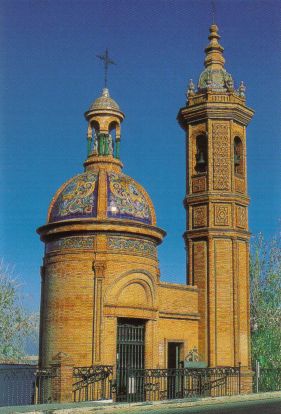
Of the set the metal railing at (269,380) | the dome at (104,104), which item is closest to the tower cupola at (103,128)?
the dome at (104,104)

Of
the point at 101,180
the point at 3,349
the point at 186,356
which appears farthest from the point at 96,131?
the point at 3,349

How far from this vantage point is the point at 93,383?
66.7ft

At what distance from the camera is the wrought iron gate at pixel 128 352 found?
69.9 ft

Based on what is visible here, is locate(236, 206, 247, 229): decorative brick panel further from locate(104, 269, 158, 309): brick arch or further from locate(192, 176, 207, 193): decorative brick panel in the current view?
locate(104, 269, 158, 309): brick arch

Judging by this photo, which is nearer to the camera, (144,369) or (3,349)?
(144,369)

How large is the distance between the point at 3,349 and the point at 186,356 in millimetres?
16630

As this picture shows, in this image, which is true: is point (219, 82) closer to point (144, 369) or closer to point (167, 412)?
point (144, 369)

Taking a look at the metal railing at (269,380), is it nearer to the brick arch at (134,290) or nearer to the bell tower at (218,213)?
the bell tower at (218,213)

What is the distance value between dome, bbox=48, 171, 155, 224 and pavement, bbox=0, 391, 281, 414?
6.13 metres

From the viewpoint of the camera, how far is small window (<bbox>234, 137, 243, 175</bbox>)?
27777mm

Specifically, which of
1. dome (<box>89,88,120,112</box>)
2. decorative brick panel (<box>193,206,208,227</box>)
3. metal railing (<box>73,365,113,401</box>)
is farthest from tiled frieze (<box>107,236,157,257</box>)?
dome (<box>89,88,120,112</box>)

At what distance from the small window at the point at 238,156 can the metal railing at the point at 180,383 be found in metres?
7.97

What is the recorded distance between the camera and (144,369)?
2112 cm

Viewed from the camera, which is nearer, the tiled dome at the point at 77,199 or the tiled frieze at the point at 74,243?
the tiled frieze at the point at 74,243
